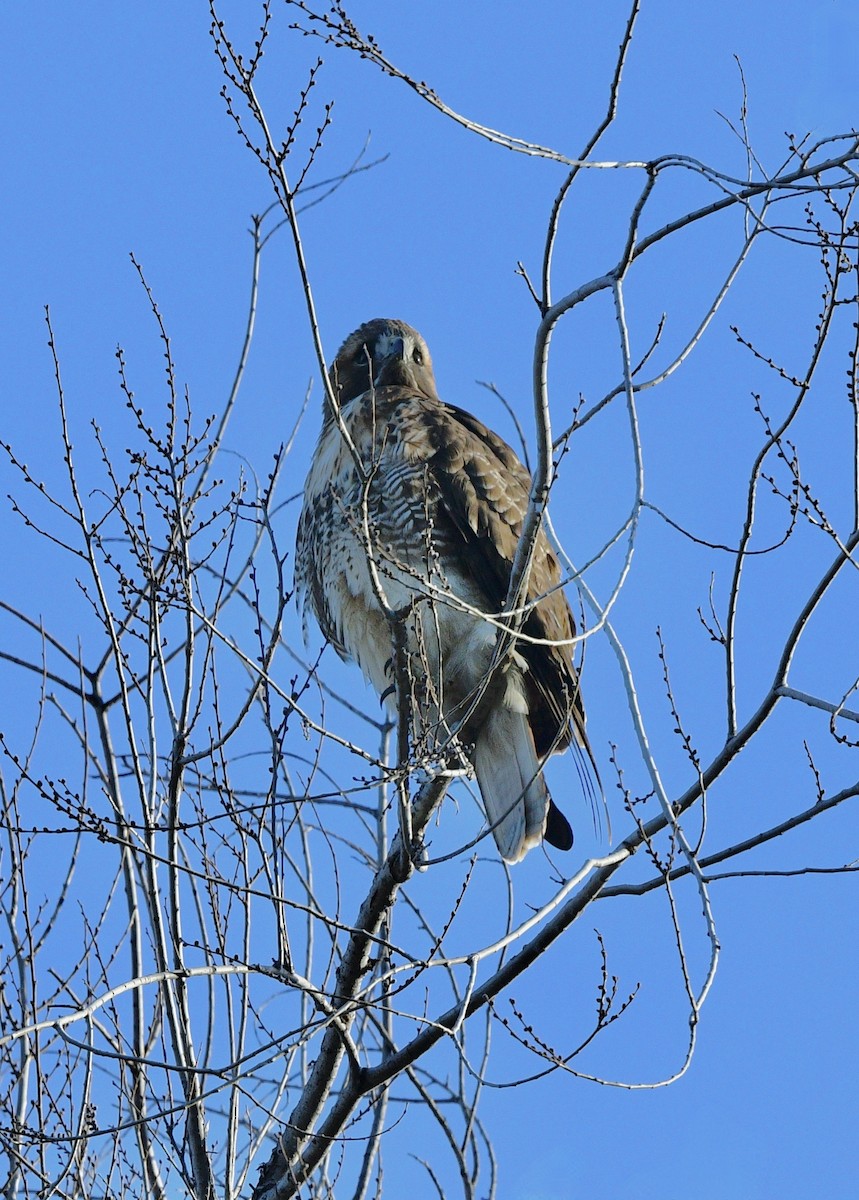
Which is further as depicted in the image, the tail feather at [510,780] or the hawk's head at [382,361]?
the hawk's head at [382,361]

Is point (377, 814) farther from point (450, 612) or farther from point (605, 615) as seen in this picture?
point (605, 615)

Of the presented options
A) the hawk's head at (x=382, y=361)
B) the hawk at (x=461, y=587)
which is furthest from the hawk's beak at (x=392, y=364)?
the hawk at (x=461, y=587)

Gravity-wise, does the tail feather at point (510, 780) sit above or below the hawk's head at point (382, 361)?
below

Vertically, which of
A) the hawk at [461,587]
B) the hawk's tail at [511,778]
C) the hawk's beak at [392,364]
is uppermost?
the hawk's beak at [392,364]

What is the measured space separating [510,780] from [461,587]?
66cm

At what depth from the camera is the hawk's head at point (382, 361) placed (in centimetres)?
556

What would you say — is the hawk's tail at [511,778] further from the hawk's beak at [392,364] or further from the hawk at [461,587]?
the hawk's beak at [392,364]

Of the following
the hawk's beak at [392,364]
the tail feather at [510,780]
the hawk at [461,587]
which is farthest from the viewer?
the hawk's beak at [392,364]

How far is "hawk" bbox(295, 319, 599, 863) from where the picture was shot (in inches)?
172

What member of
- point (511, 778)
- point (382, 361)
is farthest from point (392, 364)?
point (511, 778)

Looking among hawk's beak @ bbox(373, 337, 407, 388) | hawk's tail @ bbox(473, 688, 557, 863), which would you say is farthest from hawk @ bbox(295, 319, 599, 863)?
hawk's beak @ bbox(373, 337, 407, 388)

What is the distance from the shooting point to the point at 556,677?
4.52 metres

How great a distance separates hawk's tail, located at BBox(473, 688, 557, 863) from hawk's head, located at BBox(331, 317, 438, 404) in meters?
1.53

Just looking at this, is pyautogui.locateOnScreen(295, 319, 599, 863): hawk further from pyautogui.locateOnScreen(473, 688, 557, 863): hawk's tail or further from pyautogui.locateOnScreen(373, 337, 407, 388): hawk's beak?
pyautogui.locateOnScreen(373, 337, 407, 388): hawk's beak
